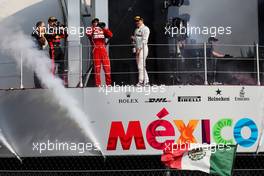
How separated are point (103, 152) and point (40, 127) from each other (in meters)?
0.92

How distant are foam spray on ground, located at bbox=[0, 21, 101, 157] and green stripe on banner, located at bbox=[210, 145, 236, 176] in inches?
60.1

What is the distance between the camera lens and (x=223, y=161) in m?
7.56

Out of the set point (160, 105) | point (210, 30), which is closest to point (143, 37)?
point (160, 105)

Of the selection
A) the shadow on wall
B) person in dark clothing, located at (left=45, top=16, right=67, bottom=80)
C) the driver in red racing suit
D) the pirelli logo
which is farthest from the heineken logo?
the shadow on wall

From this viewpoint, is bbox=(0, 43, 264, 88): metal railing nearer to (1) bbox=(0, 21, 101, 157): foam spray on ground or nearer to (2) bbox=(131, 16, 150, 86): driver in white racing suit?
(1) bbox=(0, 21, 101, 157): foam spray on ground

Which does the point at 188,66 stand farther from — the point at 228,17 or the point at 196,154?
the point at 196,154

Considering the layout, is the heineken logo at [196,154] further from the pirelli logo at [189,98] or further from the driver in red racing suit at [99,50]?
the driver in red racing suit at [99,50]

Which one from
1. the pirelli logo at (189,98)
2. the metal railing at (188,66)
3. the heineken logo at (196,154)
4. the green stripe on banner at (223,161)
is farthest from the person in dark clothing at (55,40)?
the green stripe on banner at (223,161)

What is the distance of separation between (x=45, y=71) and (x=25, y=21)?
2563mm

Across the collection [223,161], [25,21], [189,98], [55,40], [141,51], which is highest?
[25,21]

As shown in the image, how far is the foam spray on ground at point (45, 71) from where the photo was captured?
805cm

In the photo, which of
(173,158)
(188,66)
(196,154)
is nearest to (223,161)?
(196,154)

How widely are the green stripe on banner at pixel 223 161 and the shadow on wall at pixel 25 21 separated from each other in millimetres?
3799

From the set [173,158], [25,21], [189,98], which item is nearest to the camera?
[173,158]
